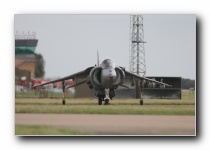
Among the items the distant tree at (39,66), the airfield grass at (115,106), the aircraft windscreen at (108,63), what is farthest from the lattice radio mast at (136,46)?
the distant tree at (39,66)

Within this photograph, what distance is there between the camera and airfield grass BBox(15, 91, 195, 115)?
58.0 ft

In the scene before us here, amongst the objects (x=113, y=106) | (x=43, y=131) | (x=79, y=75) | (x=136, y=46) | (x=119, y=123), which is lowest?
(x=43, y=131)

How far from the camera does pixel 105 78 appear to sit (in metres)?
18.8

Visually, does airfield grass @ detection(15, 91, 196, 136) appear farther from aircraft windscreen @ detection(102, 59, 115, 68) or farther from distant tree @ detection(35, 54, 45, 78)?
aircraft windscreen @ detection(102, 59, 115, 68)

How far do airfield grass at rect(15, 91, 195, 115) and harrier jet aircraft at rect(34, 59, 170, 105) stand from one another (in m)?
0.12

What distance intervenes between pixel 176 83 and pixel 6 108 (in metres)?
3.12

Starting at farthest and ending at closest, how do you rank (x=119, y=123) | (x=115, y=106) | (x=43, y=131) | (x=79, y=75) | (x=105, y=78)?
1. (x=105, y=78)
2. (x=115, y=106)
3. (x=79, y=75)
4. (x=119, y=123)
5. (x=43, y=131)

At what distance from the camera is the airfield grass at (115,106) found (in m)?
17.7

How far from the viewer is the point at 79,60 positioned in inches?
695

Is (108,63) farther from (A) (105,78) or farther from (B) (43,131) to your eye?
(B) (43,131)

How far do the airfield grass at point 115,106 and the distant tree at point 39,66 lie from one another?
0.47 metres

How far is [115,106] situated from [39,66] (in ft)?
5.13

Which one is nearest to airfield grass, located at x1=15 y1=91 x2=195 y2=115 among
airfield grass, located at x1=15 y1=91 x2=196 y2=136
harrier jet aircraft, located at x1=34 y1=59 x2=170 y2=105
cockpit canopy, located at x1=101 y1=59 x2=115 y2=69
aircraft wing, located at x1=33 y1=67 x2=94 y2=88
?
airfield grass, located at x1=15 y1=91 x2=196 y2=136

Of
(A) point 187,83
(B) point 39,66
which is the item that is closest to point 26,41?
(B) point 39,66
